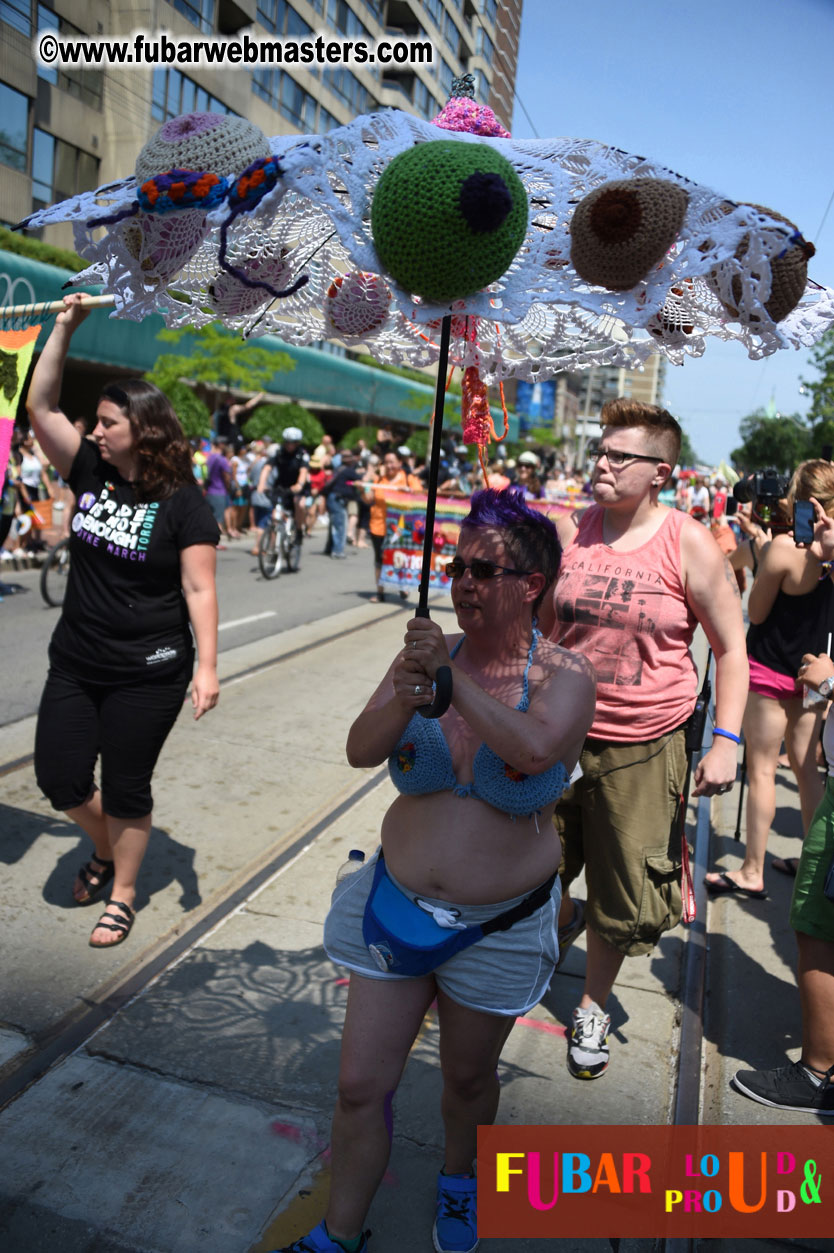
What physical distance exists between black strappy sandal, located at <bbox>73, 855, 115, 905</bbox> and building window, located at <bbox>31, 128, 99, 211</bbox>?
13.6 m

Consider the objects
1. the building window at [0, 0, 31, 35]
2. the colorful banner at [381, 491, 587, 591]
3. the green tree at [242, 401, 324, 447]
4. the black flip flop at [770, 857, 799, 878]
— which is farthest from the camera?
the green tree at [242, 401, 324, 447]

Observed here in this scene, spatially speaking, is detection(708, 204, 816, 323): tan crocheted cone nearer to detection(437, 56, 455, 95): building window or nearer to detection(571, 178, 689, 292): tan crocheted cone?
detection(571, 178, 689, 292): tan crocheted cone

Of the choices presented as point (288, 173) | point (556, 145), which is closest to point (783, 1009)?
point (556, 145)

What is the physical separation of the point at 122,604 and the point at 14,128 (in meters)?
15.3

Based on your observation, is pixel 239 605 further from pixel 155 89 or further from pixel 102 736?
pixel 155 89

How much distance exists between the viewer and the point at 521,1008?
2.17 m

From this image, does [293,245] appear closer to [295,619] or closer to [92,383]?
[295,619]

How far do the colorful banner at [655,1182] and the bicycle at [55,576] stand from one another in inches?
306

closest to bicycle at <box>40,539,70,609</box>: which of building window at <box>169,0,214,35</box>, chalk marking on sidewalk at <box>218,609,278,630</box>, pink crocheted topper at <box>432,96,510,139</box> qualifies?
chalk marking on sidewalk at <box>218,609,278,630</box>

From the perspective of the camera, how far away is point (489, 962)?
2.15 meters

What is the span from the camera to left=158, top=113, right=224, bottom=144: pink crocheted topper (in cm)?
215

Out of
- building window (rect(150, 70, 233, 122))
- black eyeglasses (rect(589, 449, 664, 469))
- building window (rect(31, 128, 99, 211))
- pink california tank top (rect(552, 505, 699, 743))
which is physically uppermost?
building window (rect(150, 70, 233, 122))

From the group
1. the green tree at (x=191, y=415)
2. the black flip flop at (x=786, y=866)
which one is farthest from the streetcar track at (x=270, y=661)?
the green tree at (x=191, y=415)

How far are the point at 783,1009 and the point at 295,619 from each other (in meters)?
7.60
